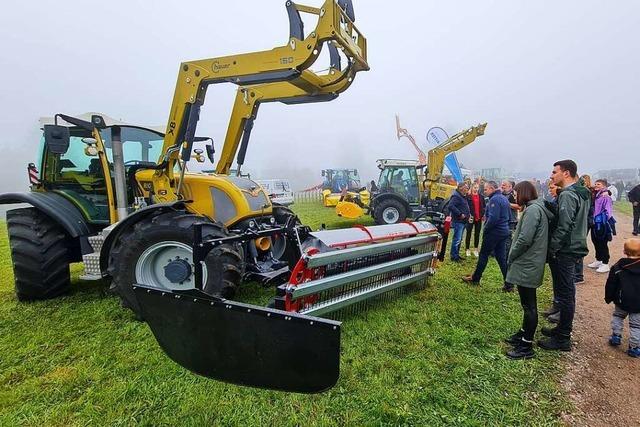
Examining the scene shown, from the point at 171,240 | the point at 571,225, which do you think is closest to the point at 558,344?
the point at 571,225

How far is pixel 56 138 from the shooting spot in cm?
375

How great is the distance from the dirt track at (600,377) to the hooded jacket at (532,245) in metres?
0.81

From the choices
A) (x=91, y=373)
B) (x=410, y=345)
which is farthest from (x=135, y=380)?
(x=410, y=345)

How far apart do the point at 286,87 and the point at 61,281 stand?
3.80 m

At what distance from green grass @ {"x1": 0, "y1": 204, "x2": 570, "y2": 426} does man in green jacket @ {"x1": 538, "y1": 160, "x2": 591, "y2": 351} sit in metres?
0.31

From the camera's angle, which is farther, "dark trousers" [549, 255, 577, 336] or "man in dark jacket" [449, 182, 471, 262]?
"man in dark jacket" [449, 182, 471, 262]

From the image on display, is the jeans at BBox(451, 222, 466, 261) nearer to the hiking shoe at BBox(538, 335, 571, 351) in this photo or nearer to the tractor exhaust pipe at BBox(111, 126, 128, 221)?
the hiking shoe at BBox(538, 335, 571, 351)

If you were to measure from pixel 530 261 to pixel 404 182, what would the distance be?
951 centimetres

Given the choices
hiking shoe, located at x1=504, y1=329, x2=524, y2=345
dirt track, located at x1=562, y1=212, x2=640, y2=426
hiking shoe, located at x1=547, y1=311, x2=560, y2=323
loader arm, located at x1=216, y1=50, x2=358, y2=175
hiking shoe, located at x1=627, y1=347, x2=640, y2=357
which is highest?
loader arm, located at x1=216, y1=50, x2=358, y2=175

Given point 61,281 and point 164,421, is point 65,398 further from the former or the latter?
point 61,281

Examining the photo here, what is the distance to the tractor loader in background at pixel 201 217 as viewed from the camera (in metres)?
3.47

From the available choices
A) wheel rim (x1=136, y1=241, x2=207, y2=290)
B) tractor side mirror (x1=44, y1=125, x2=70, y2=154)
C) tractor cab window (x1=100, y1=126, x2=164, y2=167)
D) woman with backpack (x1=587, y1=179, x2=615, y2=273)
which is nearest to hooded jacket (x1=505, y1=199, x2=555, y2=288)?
wheel rim (x1=136, y1=241, x2=207, y2=290)

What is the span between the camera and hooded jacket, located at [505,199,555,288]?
3270 mm

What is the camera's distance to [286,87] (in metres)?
4.82
